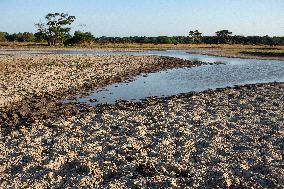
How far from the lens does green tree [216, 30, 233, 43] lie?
129788 mm

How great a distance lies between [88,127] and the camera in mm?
12781

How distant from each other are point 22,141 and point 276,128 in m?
8.53

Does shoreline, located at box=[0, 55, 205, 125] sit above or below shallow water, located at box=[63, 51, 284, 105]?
above

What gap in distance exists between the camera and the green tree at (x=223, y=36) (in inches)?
5110

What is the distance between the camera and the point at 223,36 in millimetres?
138875

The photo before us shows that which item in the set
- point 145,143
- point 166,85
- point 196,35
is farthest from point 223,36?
point 145,143

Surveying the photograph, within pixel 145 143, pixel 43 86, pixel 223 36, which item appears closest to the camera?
pixel 145 143

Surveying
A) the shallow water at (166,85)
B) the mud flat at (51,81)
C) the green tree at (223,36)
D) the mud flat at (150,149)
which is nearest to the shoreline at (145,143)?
the mud flat at (150,149)

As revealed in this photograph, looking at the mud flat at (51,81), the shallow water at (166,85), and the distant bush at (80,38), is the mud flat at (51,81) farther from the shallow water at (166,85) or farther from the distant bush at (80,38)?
the distant bush at (80,38)

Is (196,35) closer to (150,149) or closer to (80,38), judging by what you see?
(80,38)

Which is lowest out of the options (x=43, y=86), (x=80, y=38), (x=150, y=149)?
(x=150, y=149)

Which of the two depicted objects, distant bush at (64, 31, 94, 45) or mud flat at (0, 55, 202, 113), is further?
distant bush at (64, 31, 94, 45)

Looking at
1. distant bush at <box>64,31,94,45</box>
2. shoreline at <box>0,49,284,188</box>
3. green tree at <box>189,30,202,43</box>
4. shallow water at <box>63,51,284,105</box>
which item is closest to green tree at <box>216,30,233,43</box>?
green tree at <box>189,30,202,43</box>

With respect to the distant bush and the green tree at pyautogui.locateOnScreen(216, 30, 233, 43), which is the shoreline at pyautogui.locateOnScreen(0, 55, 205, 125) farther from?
the green tree at pyautogui.locateOnScreen(216, 30, 233, 43)
